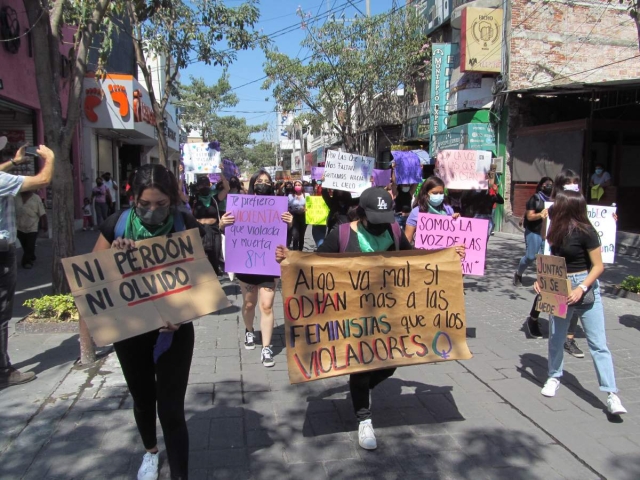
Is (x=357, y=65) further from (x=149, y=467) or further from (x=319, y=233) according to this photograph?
(x=149, y=467)

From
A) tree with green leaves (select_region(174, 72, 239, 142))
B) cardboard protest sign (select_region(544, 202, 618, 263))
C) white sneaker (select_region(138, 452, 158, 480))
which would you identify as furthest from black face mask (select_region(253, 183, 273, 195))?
tree with green leaves (select_region(174, 72, 239, 142))

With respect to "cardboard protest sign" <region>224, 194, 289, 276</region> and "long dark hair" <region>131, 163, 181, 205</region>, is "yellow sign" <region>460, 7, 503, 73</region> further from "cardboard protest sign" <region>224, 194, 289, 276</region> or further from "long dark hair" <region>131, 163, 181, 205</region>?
"long dark hair" <region>131, 163, 181, 205</region>

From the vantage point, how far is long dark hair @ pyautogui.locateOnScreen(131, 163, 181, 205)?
2912mm

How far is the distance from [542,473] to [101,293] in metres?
2.77

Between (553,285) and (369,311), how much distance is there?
5.48ft

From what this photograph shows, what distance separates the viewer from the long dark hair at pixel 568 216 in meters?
4.20

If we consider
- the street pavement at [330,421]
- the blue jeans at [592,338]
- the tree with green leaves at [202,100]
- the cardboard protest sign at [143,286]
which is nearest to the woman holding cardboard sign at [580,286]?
the blue jeans at [592,338]

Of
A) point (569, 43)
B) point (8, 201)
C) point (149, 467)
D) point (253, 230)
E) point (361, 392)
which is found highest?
point (569, 43)

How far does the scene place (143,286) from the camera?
10.00 ft

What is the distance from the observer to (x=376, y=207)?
3.52m

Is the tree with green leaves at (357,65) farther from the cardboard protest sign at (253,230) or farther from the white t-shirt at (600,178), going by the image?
the cardboard protest sign at (253,230)

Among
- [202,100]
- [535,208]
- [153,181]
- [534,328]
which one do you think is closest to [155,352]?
[153,181]

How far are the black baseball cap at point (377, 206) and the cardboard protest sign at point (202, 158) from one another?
1275cm

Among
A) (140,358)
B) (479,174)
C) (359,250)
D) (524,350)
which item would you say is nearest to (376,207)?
(359,250)
